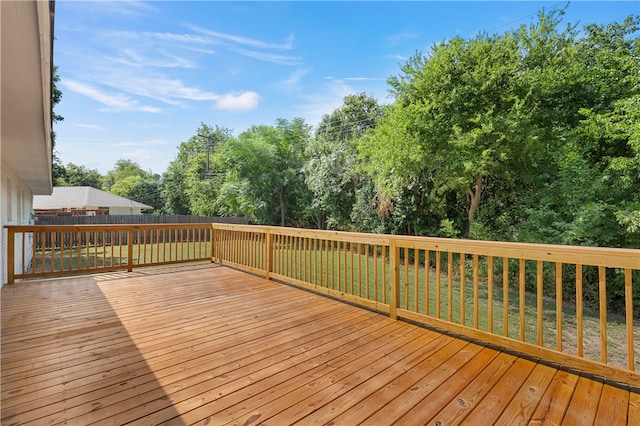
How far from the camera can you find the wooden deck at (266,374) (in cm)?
163

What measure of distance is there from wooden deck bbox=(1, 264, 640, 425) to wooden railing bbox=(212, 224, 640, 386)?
15 cm

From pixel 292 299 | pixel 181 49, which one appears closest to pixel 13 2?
pixel 292 299

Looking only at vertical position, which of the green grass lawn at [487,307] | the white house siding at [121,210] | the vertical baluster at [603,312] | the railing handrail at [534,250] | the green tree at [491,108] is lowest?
the green grass lawn at [487,307]

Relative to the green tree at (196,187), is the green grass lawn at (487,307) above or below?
below

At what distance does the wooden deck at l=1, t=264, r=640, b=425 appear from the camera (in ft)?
5.35

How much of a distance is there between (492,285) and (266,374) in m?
1.89

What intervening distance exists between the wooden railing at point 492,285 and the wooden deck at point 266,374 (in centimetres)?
15

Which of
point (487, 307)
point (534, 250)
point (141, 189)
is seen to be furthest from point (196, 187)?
point (534, 250)

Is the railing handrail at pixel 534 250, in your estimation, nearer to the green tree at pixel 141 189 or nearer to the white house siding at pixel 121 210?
the white house siding at pixel 121 210

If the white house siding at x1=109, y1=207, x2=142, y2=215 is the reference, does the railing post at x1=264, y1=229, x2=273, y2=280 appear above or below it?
below

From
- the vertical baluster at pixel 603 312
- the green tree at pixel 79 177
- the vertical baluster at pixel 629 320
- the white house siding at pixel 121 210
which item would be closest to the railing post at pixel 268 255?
the vertical baluster at pixel 603 312

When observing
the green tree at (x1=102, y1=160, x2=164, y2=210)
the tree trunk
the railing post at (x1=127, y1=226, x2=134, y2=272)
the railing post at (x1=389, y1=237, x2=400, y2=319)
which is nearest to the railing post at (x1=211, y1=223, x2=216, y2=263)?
the railing post at (x1=127, y1=226, x2=134, y2=272)

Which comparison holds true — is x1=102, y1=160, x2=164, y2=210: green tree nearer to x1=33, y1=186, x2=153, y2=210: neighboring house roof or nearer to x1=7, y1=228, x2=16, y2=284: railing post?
x1=33, y1=186, x2=153, y2=210: neighboring house roof

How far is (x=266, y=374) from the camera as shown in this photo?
2055mm
